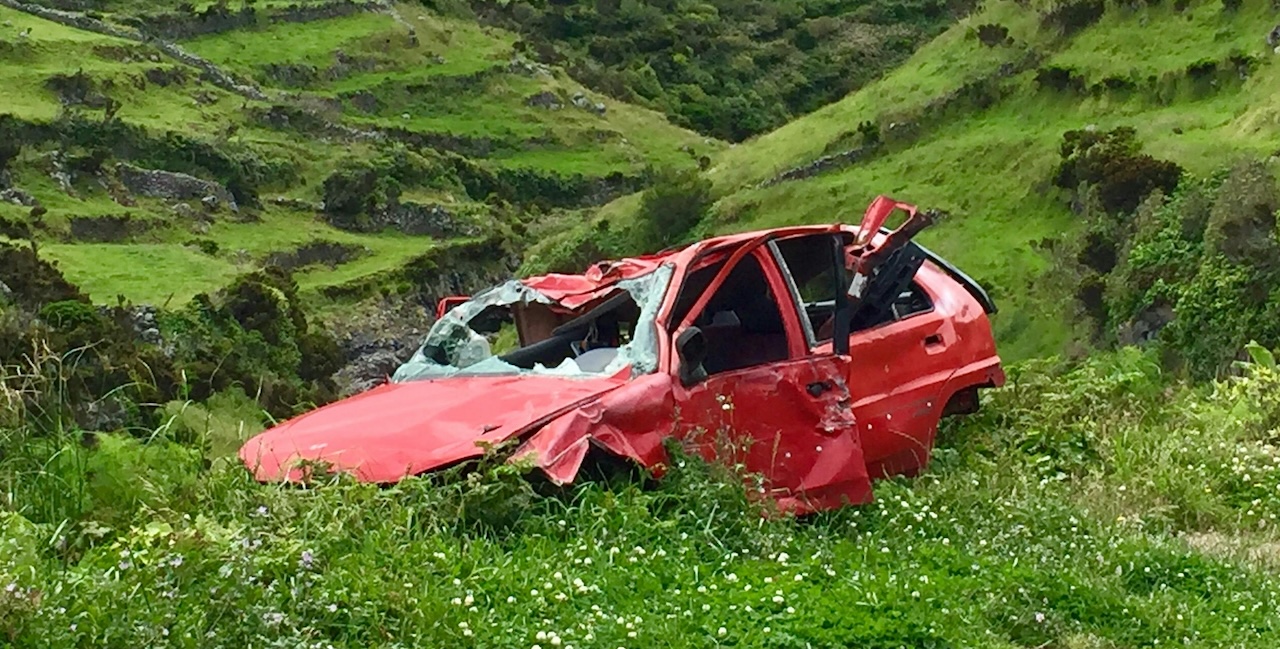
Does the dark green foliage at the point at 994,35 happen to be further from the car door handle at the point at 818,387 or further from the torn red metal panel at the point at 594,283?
the car door handle at the point at 818,387

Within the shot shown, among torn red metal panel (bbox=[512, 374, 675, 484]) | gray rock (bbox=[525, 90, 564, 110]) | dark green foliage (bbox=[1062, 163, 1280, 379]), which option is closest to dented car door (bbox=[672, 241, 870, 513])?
torn red metal panel (bbox=[512, 374, 675, 484])

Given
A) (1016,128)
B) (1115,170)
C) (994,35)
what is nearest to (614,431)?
(1115,170)

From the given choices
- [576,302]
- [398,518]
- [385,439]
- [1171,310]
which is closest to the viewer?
[398,518]

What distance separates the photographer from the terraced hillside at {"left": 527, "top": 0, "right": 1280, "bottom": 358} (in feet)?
95.1

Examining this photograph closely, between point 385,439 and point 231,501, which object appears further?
point 385,439

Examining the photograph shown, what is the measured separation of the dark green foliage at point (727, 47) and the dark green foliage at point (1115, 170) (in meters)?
52.4

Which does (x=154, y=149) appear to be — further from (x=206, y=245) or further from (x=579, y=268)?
(x=579, y=268)

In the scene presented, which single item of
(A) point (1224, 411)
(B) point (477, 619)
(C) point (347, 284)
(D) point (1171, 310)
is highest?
(B) point (477, 619)

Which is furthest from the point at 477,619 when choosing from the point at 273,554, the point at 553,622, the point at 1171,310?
the point at 1171,310

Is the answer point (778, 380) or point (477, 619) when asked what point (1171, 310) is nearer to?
point (778, 380)

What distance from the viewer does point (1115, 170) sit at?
1115 inches

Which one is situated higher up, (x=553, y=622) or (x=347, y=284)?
(x=553, y=622)

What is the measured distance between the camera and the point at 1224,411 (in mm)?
9617

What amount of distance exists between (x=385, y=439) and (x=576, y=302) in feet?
5.90
